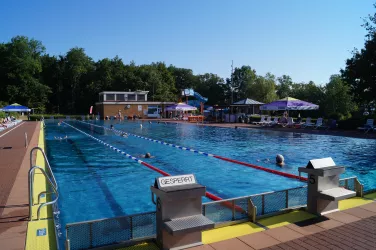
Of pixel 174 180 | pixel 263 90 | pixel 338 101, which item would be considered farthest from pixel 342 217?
pixel 263 90

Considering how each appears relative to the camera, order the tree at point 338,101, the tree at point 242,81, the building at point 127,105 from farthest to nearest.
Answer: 1. the tree at point 242,81
2. the building at point 127,105
3. the tree at point 338,101

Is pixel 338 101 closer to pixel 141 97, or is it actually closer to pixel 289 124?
pixel 289 124

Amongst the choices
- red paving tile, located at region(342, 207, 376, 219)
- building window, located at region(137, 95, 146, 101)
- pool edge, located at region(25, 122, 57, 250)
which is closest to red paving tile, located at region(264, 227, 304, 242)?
red paving tile, located at region(342, 207, 376, 219)

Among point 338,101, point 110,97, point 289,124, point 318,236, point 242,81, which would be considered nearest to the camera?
point 318,236

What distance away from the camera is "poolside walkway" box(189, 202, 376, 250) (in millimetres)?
3650

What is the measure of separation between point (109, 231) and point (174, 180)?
3.49ft

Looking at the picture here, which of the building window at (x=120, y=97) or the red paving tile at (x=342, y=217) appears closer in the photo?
the red paving tile at (x=342, y=217)

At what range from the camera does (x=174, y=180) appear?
12.2 ft

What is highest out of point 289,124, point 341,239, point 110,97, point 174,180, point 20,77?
point 20,77

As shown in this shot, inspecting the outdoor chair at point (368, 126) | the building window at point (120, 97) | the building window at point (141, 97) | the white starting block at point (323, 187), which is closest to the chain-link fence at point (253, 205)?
the white starting block at point (323, 187)

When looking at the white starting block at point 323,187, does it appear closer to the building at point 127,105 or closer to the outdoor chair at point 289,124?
the outdoor chair at point 289,124

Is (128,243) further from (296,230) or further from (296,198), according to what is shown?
(296,198)

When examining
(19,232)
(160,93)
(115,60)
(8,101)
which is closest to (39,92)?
(8,101)

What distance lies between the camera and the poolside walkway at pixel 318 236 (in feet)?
12.0
